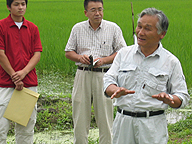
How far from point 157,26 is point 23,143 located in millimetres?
1683

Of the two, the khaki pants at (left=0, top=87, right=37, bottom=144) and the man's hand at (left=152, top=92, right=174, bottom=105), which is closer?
the man's hand at (left=152, top=92, right=174, bottom=105)

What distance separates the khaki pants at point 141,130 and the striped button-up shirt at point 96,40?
1.13 m

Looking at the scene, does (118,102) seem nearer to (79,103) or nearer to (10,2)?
(79,103)

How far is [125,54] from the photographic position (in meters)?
2.30

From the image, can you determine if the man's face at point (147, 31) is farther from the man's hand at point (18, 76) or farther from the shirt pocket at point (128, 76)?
the man's hand at point (18, 76)

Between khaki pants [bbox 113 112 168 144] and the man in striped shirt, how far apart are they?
41.3 inches

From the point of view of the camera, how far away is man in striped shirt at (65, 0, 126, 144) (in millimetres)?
3240

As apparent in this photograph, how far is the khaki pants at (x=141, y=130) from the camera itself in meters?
2.16

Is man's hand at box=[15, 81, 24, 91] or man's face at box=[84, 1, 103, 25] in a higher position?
man's face at box=[84, 1, 103, 25]

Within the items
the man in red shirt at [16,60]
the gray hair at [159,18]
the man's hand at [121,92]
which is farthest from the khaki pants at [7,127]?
the gray hair at [159,18]

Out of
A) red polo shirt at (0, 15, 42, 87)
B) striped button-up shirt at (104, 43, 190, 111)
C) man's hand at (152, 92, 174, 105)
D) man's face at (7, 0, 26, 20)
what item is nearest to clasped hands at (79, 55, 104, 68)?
red polo shirt at (0, 15, 42, 87)

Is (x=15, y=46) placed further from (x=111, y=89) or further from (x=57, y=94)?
(x=57, y=94)

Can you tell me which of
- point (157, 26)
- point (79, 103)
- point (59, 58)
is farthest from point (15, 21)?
point (59, 58)

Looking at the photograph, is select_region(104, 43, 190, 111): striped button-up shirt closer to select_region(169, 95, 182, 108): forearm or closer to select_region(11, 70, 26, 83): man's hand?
select_region(169, 95, 182, 108): forearm
